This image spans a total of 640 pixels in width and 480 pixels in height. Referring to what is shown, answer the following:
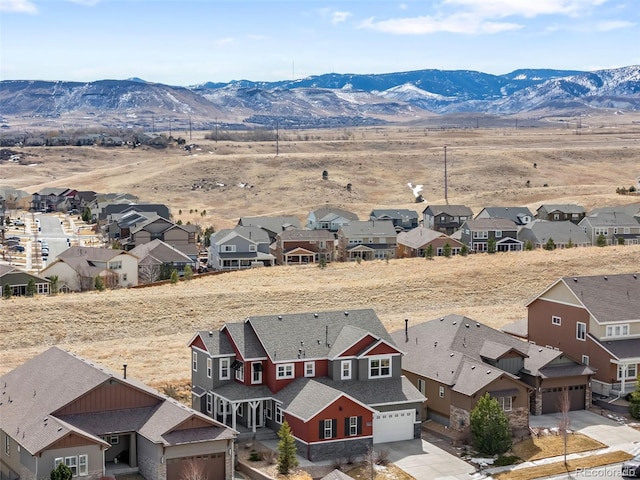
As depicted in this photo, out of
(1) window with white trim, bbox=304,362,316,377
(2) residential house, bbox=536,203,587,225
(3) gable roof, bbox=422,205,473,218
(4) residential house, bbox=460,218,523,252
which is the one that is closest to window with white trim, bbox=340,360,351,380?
(1) window with white trim, bbox=304,362,316,377

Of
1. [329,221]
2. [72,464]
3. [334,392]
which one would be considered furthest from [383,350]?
[329,221]

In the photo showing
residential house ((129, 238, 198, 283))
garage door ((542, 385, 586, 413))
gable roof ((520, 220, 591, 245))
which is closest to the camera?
garage door ((542, 385, 586, 413))

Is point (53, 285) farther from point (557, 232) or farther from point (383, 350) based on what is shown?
point (557, 232)

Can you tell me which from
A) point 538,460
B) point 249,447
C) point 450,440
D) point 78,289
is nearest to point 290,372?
point 249,447

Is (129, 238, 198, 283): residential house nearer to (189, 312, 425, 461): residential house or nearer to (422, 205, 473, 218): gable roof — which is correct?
(422, 205, 473, 218): gable roof

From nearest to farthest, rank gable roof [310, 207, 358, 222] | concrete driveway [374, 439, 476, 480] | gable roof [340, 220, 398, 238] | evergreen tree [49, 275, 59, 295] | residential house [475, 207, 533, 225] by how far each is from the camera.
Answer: concrete driveway [374, 439, 476, 480] → evergreen tree [49, 275, 59, 295] → gable roof [340, 220, 398, 238] → residential house [475, 207, 533, 225] → gable roof [310, 207, 358, 222]
